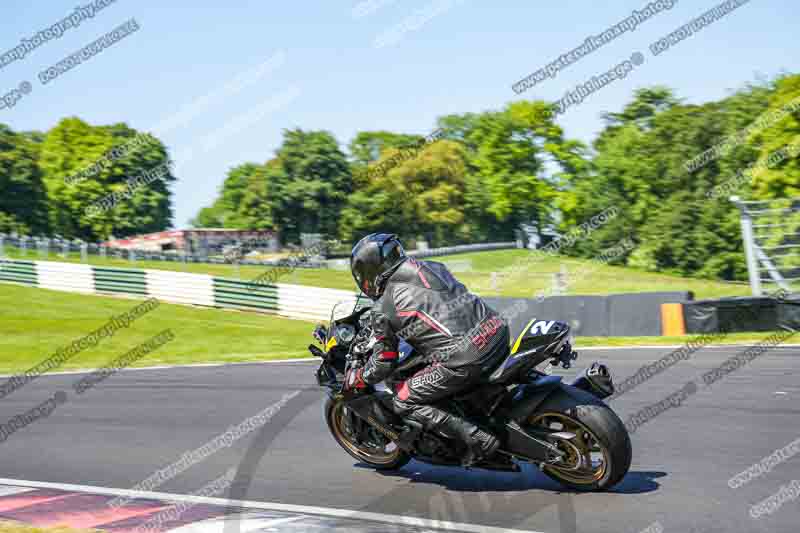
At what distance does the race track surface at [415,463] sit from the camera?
17.9 ft

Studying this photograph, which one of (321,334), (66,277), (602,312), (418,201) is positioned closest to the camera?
(321,334)

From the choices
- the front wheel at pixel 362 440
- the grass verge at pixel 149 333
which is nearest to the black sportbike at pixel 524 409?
the front wheel at pixel 362 440

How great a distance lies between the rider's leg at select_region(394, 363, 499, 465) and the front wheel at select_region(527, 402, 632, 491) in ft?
1.19

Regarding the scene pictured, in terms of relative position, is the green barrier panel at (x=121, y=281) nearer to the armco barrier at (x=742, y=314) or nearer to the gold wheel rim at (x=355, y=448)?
the armco barrier at (x=742, y=314)

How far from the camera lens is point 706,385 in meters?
10.5

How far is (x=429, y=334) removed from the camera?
5.86 meters

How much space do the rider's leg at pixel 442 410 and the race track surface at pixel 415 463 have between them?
1.19 ft

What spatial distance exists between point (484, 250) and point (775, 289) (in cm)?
4988

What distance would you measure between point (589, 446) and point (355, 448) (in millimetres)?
1930

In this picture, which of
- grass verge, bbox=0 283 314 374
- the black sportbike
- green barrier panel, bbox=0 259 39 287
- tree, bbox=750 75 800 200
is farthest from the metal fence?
tree, bbox=750 75 800 200

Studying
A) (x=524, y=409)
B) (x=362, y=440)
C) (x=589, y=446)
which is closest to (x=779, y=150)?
(x=362, y=440)

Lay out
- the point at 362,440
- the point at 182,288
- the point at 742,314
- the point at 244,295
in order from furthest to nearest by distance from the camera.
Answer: the point at 182,288 < the point at 244,295 < the point at 742,314 < the point at 362,440

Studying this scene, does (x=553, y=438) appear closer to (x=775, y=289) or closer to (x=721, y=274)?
(x=775, y=289)

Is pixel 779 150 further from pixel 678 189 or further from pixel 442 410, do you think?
pixel 442 410
